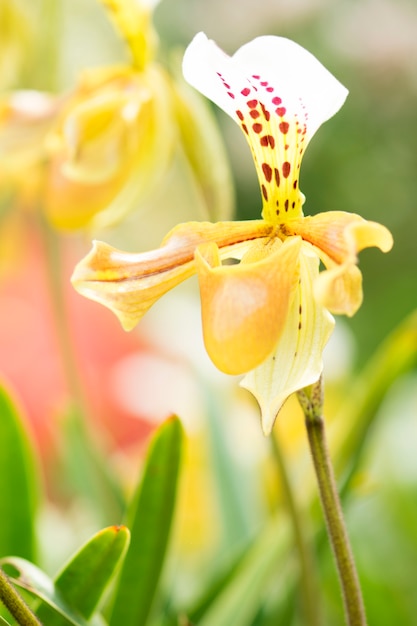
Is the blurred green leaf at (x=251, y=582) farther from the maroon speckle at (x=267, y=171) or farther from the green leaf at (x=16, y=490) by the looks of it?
the maroon speckle at (x=267, y=171)

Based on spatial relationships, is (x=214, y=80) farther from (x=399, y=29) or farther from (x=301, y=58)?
(x=399, y=29)

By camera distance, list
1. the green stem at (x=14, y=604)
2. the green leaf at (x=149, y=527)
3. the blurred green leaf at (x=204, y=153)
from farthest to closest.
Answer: the blurred green leaf at (x=204, y=153)
the green leaf at (x=149, y=527)
the green stem at (x=14, y=604)

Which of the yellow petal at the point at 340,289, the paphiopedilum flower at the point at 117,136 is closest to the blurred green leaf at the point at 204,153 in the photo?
the paphiopedilum flower at the point at 117,136

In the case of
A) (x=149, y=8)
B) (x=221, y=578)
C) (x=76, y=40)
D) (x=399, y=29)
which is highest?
(x=76, y=40)

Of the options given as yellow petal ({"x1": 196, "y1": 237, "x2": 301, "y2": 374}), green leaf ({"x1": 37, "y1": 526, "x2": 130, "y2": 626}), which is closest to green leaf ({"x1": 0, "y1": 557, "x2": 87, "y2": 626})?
green leaf ({"x1": 37, "y1": 526, "x2": 130, "y2": 626})

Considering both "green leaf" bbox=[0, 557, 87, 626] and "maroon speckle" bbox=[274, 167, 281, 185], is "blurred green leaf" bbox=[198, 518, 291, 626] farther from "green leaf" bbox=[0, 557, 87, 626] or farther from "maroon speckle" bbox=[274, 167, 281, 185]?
"maroon speckle" bbox=[274, 167, 281, 185]

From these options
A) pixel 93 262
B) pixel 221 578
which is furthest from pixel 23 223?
pixel 93 262

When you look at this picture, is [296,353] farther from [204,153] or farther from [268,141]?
[204,153]
